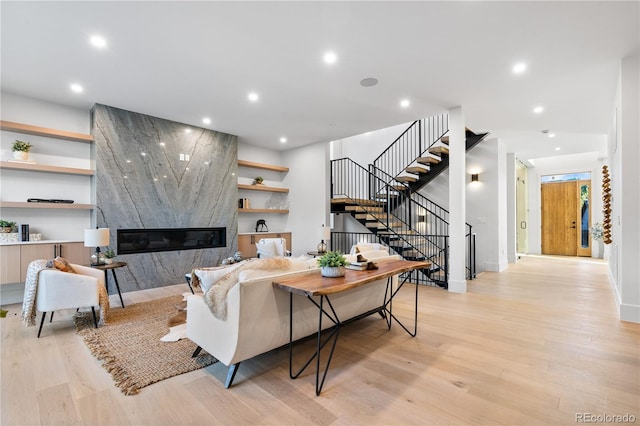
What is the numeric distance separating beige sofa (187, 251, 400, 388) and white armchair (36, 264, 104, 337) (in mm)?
1666

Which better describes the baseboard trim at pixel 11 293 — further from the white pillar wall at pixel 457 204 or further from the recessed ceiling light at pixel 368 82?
the white pillar wall at pixel 457 204

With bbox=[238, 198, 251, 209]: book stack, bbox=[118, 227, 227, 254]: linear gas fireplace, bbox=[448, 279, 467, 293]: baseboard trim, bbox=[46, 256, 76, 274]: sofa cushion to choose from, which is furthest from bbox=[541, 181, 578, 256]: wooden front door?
bbox=[46, 256, 76, 274]: sofa cushion

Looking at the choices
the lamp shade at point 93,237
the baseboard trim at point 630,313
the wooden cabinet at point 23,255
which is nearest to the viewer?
the baseboard trim at point 630,313

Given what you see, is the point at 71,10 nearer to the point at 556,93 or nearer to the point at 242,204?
the point at 242,204

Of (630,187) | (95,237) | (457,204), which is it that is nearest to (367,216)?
(457,204)

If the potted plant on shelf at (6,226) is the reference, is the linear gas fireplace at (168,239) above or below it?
below

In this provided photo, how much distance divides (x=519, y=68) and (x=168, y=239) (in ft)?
20.8

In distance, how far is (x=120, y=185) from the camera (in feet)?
17.4

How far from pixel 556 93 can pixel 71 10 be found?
6177 millimetres

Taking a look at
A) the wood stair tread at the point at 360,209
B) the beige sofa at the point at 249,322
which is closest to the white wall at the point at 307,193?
the wood stair tread at the point at 360,209

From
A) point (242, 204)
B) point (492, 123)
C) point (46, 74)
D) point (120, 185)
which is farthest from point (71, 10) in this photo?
point (492, 123)

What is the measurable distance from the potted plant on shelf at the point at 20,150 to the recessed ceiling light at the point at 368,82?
17.1 feet

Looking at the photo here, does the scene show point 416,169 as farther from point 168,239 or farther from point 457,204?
point 168,239

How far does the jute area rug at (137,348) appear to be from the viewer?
2451mm
